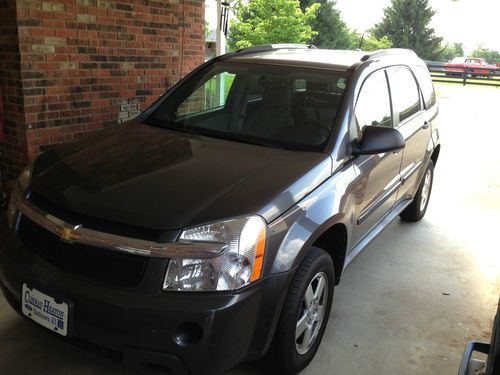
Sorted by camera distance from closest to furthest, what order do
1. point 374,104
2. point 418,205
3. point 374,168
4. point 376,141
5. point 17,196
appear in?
point 17,196 → point 376,141 → point 374,168 → point 374,104 → point 418,205

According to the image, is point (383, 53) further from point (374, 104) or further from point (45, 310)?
point (45, 310)

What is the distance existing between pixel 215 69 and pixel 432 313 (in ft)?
7.92

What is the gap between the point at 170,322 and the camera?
6.82ft

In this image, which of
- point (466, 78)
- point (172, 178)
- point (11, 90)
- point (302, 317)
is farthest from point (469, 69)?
point (172, 178)

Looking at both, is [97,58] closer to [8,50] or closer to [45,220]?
[8,50]

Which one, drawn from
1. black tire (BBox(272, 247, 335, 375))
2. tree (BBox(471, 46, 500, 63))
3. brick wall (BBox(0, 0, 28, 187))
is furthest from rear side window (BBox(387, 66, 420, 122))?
tree (BBox(471, 46, 500, 63))

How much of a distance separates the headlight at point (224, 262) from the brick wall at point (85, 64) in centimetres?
280

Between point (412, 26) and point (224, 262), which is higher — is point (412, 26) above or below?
above

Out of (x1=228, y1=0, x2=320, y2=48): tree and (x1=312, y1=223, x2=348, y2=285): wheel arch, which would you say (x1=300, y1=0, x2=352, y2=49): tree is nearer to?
(x1=228, y1=0, x2=320, y2=48): tree

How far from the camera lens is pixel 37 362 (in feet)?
9.02

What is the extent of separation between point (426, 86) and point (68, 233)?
393 cm

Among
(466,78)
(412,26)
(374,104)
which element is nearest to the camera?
(374,104)

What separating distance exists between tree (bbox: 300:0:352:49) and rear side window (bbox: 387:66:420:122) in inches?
1045

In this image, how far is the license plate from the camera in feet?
7.39
